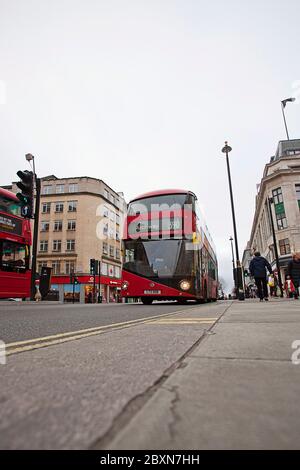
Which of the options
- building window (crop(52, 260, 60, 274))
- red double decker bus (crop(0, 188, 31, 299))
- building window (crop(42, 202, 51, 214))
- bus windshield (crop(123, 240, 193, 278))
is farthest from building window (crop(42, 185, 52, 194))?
bus windshield (crop(123, 240, 193, 278))

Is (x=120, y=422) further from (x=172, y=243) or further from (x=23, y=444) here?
(x=172, y=243)

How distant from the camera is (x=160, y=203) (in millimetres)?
10078

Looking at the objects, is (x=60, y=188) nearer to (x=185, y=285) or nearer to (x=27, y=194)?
(x=27, y=194)

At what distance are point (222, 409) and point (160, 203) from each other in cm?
956

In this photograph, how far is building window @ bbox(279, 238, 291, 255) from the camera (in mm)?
35697

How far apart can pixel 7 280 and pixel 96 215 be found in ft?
98.8

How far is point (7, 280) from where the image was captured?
960 centimetres

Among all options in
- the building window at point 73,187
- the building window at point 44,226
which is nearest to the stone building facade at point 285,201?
the building window at point 73,187

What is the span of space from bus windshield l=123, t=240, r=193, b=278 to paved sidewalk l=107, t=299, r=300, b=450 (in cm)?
819

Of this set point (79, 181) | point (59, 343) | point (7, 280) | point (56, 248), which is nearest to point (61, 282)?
point (56, 248)

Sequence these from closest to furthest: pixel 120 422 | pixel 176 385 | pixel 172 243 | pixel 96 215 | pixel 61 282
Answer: pixel 120 422 → pixel 176 385 → pixel 172 243 → pixel 61 282 → pixel 96 215

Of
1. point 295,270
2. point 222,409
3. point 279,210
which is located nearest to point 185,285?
point 295,270

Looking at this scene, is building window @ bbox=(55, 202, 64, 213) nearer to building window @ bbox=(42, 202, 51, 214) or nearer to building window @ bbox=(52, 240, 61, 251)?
building window @ bbox=(42, 202, 51, 214)

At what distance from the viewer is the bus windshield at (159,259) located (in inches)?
365
